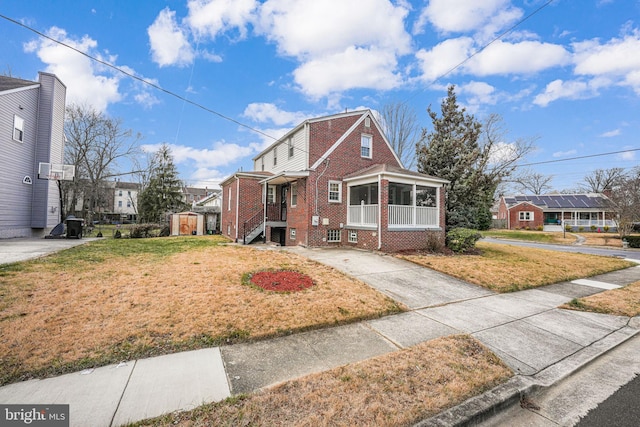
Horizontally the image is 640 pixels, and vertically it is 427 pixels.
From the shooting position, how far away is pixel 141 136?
30875 millimetres

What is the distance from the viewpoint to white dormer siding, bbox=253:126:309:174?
1403cm

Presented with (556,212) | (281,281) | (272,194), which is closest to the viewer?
(281,281)

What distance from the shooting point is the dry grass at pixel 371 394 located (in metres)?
2.45

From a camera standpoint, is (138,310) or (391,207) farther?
(391,207)

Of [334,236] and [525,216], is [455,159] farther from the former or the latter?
[525,216]

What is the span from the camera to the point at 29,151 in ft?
47.3

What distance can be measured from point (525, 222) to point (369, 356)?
49426 mm

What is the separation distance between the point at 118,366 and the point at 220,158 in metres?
30.3

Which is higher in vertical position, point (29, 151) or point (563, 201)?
point (29, 151)

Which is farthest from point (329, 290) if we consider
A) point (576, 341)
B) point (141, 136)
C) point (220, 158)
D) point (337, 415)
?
point (141, 136)

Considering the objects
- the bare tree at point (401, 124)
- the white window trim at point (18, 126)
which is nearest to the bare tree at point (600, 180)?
the bare tree at point (401, 124)

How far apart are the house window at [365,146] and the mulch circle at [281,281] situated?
9763 millimetres

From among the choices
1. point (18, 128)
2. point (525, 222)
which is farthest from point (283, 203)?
point (525, 222)

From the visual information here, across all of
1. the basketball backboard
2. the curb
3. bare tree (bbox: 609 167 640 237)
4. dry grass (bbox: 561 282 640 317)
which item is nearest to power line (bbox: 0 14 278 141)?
the curb
